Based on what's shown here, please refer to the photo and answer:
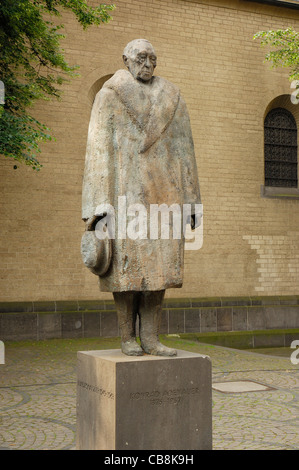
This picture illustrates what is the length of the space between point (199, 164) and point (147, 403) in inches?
434

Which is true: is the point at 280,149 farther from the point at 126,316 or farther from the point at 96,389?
the point at 96,389

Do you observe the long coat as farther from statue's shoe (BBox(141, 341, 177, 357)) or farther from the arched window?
the arched window

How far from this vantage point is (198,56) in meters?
14.4

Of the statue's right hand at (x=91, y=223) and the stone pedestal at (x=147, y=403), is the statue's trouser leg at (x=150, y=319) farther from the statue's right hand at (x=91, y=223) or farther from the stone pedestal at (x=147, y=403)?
the statue's right hand at (x=91, y=223)

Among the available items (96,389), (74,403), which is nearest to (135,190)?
(96,389)

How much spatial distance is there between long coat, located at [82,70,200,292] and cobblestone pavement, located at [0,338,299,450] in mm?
1828

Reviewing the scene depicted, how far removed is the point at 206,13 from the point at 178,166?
1189cm

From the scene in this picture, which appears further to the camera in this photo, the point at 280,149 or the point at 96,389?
the point at 280,149

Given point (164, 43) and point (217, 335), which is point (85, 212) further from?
point (164, 43)

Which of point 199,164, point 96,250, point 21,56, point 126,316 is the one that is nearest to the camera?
point 96,250

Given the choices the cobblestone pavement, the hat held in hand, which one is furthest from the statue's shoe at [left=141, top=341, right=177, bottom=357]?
the cobblestone pavement

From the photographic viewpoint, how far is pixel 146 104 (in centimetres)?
400

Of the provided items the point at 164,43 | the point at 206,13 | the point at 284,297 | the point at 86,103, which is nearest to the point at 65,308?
the point at 86,103

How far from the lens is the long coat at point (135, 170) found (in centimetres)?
388
